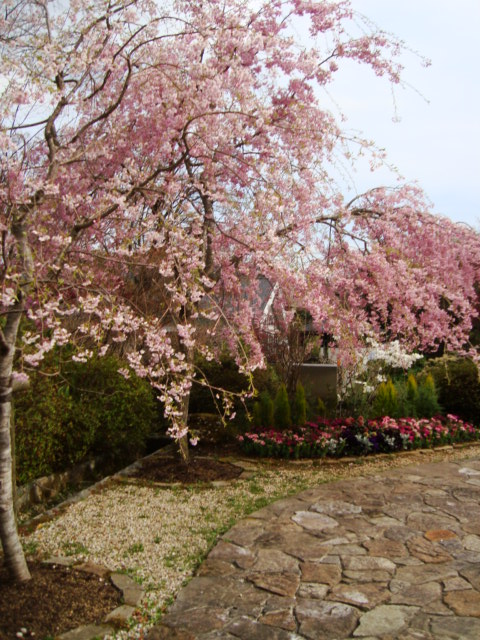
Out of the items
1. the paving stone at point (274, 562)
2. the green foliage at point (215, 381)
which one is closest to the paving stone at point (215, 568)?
the paving stone at point (274, 562)

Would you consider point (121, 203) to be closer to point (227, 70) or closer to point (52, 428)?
point (227, 70)

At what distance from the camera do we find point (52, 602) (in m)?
3.69

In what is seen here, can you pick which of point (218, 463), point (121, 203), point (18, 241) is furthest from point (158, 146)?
point (218, 463)

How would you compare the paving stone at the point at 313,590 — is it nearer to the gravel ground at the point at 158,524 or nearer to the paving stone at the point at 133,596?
the gravel ground at the point at 158,524

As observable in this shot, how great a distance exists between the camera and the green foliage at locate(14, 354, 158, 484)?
6.16m

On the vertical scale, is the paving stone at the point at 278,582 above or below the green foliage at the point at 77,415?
below

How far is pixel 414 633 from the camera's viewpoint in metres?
3.37

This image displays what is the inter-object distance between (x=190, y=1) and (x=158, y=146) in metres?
1.55

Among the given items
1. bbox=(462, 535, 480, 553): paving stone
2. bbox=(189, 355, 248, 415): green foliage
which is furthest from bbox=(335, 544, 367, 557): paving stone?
bbox=(189, 355, 248, 415): green foliage

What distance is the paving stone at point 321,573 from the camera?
4137 mm

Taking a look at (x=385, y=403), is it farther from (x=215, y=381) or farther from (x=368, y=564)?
(x=368, y=564)

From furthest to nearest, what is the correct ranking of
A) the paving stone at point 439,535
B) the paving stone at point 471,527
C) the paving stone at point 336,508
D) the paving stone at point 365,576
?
the paving stone at point 336,508
the paving stone at point 471,527
the paving stone at point 439,535
the paving stone at point 365,576

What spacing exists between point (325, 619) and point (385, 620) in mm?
353

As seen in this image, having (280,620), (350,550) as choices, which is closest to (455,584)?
(350,550)
